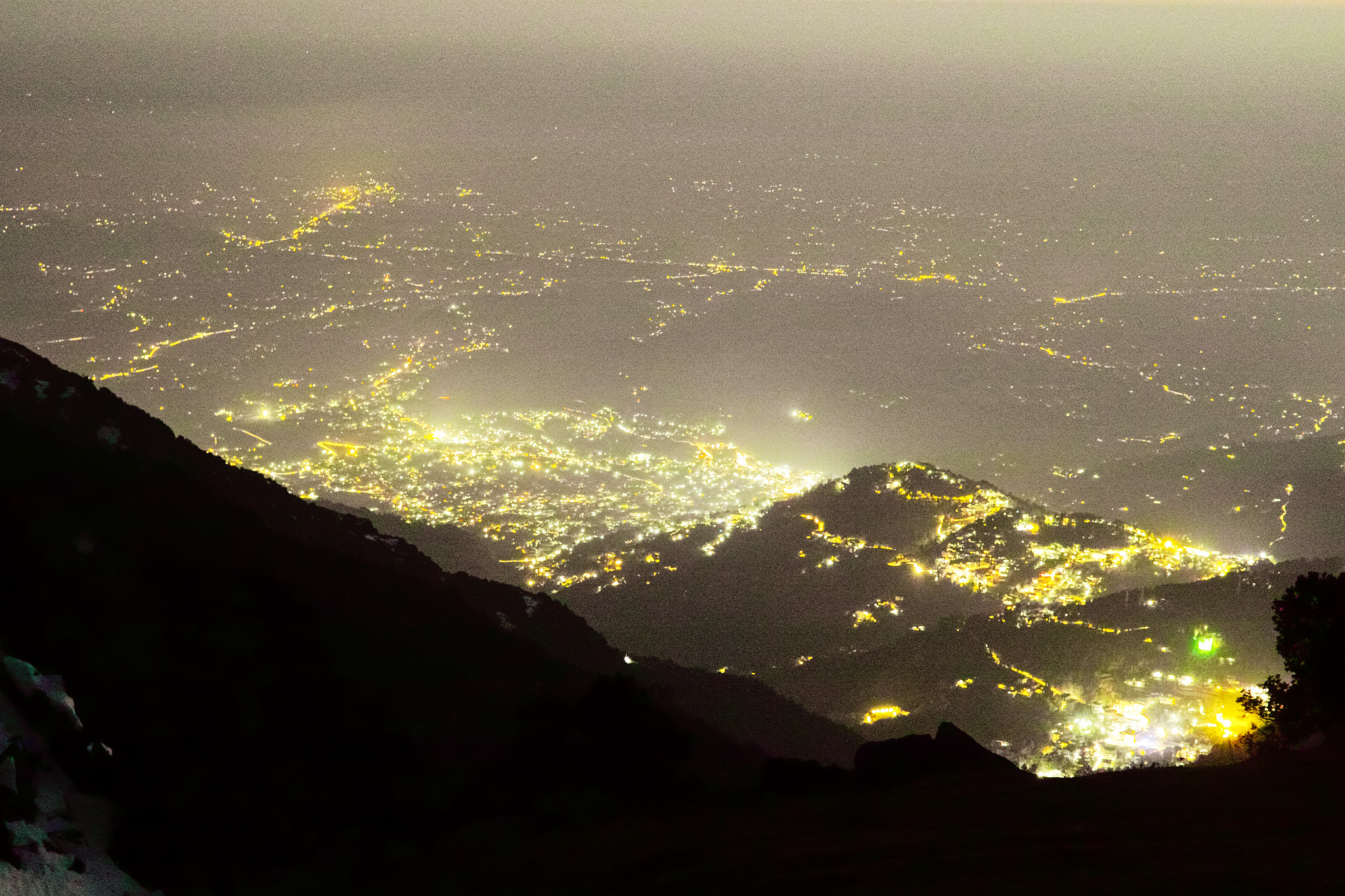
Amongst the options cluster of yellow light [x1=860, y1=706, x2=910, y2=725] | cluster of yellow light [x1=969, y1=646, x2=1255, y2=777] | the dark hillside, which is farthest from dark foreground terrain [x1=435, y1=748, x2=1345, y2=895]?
cluster of yellow light [x1=860, y1=706, x2=910, y2=725]

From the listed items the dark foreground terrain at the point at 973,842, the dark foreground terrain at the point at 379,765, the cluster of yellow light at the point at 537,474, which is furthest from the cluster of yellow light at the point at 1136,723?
the cluster of yellow light at the point at 537,474

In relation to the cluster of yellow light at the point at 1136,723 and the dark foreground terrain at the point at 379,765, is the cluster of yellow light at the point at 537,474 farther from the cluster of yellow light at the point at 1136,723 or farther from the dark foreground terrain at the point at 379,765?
the dark foreground terrain at the point at 379,765

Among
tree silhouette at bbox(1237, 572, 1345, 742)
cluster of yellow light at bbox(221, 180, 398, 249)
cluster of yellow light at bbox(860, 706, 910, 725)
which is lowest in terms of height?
cluster of yellow light at bbox(860, 706, 910, 725)

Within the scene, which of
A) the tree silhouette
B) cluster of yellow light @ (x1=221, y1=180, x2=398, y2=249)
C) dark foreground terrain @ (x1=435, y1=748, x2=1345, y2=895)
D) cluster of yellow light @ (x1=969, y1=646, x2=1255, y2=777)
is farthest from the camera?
cluster of yellow light @ (x1=221, y1=180, x2=398, y2=249)

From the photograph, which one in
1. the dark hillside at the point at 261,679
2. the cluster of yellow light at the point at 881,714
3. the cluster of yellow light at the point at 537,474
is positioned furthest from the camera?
the cluster of yellow light at the point at 537,474

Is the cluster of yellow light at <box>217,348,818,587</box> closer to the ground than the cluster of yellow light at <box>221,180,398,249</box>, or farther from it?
closer to the ground

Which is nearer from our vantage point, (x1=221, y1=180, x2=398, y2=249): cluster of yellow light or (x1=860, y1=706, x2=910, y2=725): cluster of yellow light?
(x1=860, y1=706, x2=910, y2=725): cluster of yellow light

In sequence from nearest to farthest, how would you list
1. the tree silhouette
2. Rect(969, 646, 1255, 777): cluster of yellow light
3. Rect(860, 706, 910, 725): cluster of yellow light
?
the tree silhouette, Rect(969, 646, 1255, 777): cluster of yellow light, Rect(860, 706, 910, 725): cluster of yellow light

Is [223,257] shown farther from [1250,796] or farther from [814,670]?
[1250,796]

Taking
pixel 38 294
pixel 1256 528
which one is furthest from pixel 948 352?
pixel 38 294

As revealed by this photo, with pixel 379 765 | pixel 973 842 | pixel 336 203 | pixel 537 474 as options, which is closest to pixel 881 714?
pixel 379 765

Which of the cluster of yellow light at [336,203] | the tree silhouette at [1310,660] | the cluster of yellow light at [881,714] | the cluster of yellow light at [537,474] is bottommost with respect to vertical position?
the cluster of yellow light at [881,714]

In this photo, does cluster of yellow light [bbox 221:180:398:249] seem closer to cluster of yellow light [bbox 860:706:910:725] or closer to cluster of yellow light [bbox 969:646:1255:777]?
cluster of yellow light [bbox 860:706:910:725]
